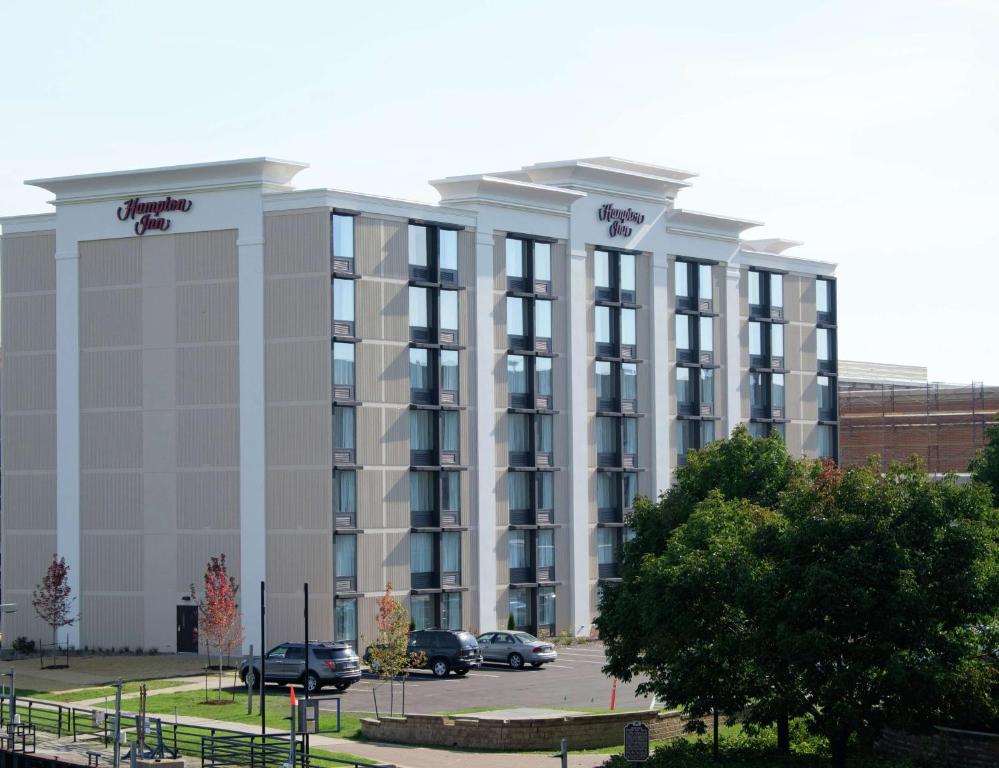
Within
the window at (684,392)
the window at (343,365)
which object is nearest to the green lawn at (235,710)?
the window at (343,365)

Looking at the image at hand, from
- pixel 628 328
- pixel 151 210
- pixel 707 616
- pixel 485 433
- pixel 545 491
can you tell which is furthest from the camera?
pixel 628 328

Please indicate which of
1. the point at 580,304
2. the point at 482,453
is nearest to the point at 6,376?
the point at 482,453

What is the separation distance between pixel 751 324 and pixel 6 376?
4103 cm

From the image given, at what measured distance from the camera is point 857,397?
12788 cm

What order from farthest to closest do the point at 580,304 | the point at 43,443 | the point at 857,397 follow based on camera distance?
1. the point at 857,397
2. the point at 580,304
3. the point at 43,443

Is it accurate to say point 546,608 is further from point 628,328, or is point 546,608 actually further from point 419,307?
point 419,307

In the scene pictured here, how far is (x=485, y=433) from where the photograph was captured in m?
78.0

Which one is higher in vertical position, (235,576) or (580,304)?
(580,304)

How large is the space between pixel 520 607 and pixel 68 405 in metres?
23.1

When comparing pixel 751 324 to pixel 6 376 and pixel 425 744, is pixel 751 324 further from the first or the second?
pixel 425 744

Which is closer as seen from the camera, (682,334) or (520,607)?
(520,607)

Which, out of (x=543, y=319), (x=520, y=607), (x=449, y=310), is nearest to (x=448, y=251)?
(x=449, y=310)

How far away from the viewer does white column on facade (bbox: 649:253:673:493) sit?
87.4 metres

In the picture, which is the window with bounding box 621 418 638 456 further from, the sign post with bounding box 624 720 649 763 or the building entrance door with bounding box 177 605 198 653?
the sign post with bounding box 624 720 649 763
